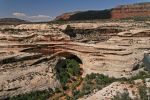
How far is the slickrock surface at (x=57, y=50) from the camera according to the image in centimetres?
4009

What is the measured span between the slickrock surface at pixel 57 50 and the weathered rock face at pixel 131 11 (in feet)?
Answer: 145

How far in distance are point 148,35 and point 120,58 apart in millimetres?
6501

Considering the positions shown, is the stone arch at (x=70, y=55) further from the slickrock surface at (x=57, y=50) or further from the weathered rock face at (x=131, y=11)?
the weathered rock face at (x=131, y=11)

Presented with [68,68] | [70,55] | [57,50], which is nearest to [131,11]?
[70,55]

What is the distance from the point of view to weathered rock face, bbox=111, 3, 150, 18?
9488 centimetres

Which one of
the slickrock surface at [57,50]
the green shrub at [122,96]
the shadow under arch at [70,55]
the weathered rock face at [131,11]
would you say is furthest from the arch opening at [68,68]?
the weathered rock face at [131,11]

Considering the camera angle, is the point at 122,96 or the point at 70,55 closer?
the point at 122,96

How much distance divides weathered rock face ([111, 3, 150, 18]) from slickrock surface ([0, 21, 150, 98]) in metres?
44.1

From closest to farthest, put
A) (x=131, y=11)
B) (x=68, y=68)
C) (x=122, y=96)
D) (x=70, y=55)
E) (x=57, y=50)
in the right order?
(x=122, y=96), (x=68, y=68), (x=57, y=50), (x=70, y=55), (x=131, y=11)

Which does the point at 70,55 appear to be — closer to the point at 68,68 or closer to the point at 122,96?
the point at 68,68

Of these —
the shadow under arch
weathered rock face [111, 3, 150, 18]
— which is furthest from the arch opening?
weathered rock face [111, 3, 150, 18]

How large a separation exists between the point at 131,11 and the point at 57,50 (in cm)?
5518

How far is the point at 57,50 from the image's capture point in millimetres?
46156

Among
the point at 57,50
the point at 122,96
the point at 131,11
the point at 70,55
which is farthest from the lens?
the point at 131,11
